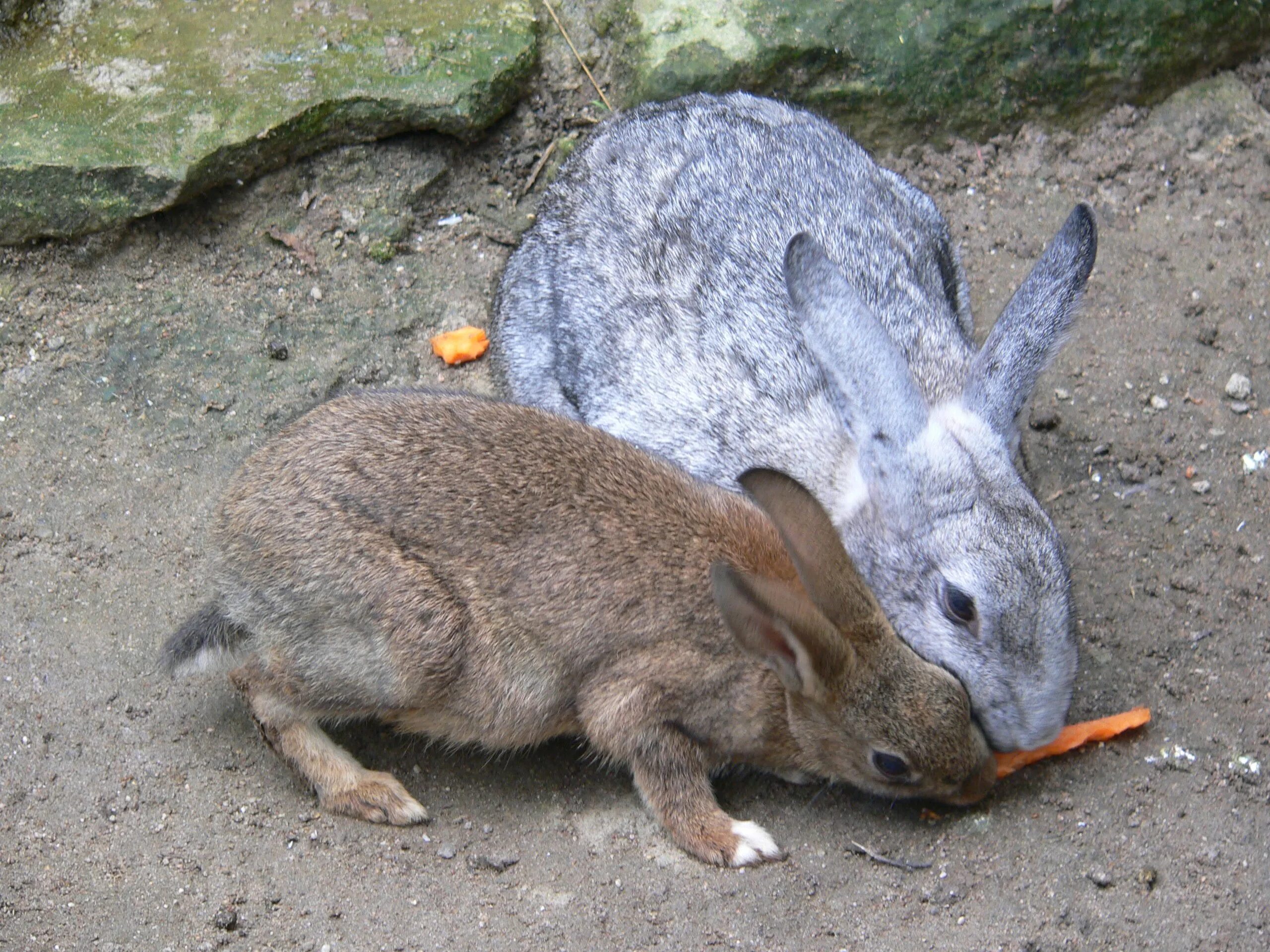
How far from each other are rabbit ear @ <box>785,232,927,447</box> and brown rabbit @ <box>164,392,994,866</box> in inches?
23.9

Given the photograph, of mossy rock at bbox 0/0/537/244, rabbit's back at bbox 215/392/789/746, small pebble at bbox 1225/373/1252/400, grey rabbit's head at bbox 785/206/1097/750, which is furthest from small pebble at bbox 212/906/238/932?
small pebble at bbox 1225/373/1252/400

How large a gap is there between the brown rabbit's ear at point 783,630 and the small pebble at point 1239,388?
2.91 metres

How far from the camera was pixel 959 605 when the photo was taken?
14.5 ft

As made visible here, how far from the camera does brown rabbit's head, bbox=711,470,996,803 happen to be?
14.2 feet

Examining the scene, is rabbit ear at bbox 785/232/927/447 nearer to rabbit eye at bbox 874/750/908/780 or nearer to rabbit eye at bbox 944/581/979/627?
rabbit eye at bbox 944/581/979/627

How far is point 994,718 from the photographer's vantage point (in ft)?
14.4

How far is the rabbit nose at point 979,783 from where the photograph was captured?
14.7ft

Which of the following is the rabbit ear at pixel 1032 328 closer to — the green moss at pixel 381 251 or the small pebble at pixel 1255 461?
the small pebble at pixel 1255 461

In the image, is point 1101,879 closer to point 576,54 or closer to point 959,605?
point 959,605

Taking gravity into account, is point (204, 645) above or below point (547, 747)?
above

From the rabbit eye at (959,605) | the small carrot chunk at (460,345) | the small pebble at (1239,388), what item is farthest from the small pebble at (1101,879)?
the small carrot chunk at (460,345)

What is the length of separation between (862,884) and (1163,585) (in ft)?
6.46

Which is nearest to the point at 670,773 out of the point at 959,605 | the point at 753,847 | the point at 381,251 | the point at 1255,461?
the point at 753,847

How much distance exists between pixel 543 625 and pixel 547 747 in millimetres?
843
